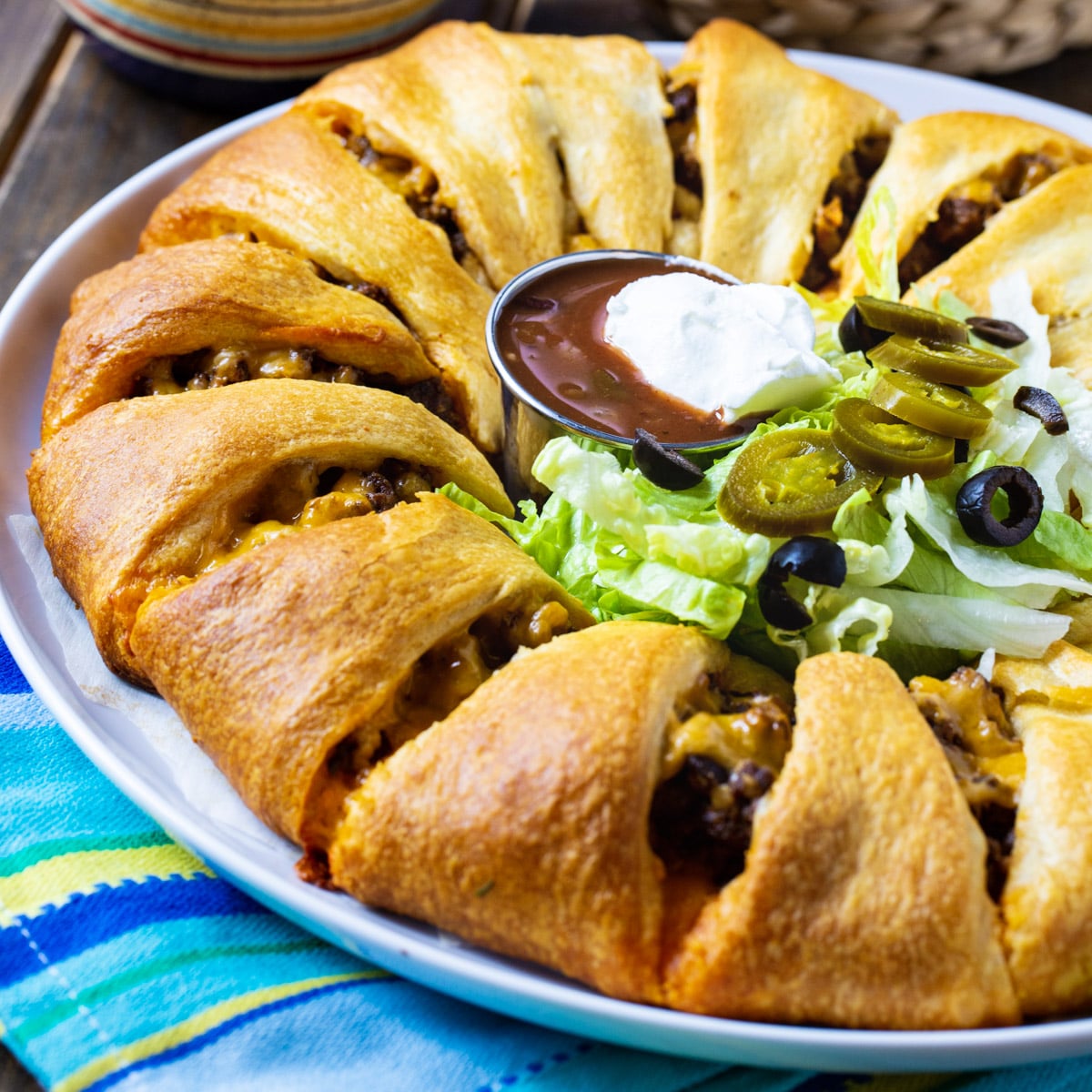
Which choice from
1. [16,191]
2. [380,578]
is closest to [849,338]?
[380,578]

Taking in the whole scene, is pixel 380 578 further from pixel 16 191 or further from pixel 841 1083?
pixel 16 191

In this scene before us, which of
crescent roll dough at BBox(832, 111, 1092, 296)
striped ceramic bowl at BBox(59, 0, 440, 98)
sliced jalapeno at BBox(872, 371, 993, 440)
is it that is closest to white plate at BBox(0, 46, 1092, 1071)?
sliced jalapeno at BBox(872, 371, 993, 440)

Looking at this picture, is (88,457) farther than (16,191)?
No

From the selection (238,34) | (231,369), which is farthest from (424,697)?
(238,34)

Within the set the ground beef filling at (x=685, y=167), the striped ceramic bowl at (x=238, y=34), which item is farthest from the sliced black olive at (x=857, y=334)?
the striped ceramic bowl at (x=238, y=34)

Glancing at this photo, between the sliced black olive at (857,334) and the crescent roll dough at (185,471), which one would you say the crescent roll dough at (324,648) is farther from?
the sliced black olive at (857,334)

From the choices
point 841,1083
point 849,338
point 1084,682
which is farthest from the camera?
point 849,338

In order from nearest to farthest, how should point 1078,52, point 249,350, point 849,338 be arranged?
point 249,350
point 849,338
point 1078,52
